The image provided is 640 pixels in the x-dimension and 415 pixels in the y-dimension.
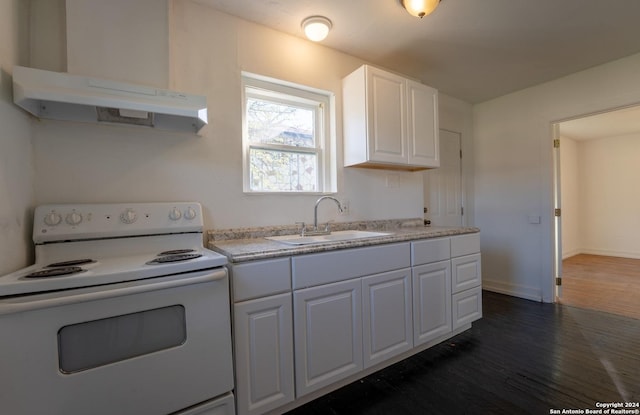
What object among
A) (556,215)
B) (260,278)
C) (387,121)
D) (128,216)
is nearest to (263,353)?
(260,278)

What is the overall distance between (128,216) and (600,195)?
7792 millimetres

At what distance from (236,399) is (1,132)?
148cm

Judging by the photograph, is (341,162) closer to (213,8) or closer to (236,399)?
(213,8)

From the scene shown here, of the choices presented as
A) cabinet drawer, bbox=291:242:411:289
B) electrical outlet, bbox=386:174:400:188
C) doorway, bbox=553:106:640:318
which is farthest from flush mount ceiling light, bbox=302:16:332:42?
doorway, bbox=553:106:640:318

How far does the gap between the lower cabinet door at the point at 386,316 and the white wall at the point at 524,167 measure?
7.38 ft

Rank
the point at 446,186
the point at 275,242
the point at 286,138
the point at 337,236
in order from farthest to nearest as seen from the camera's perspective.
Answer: the point at 446,186, the point at 286,138, the point at 337,236, the point at 275,242

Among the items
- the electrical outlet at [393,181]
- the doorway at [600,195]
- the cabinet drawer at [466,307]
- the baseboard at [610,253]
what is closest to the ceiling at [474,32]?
the electrical outlet at [393,181]

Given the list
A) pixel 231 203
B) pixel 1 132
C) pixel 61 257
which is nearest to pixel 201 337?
pixel 61 257

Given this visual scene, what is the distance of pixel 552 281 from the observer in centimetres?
305

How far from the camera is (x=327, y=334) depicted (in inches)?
60.0

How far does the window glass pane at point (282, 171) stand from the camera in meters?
2.07

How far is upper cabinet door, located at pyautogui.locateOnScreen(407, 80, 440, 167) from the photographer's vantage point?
2.44 metres

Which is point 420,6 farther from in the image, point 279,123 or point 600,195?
point 600,195

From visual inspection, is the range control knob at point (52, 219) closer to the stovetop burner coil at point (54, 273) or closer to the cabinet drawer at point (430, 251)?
the stovetop burner coil at point (54, 273)
